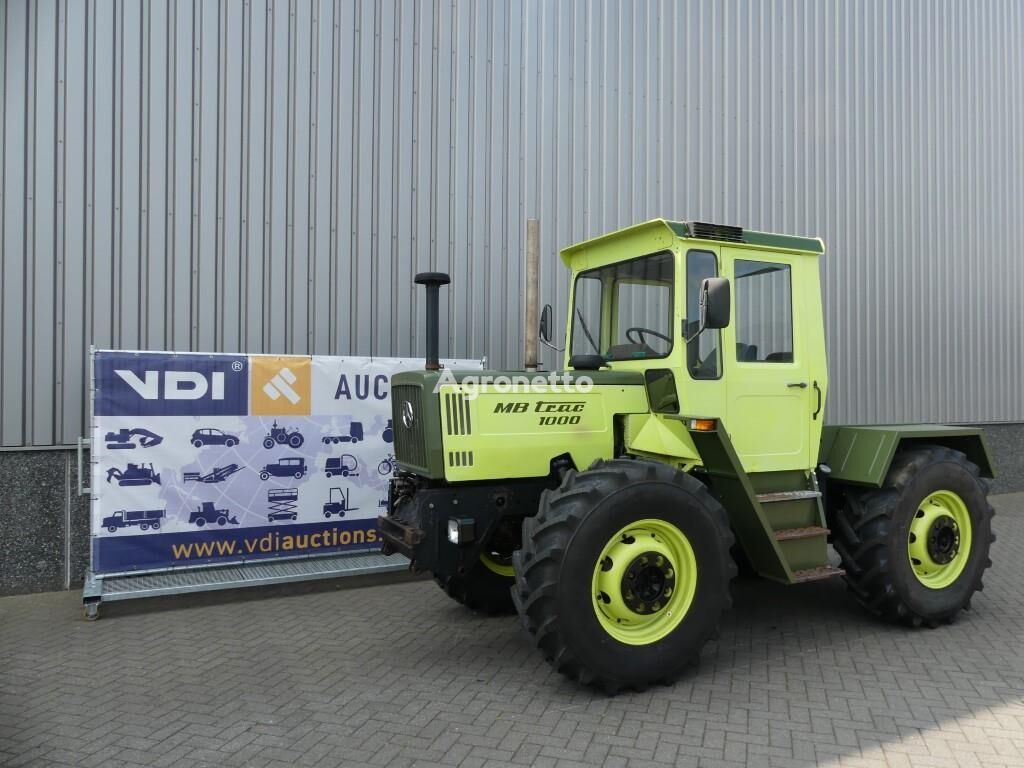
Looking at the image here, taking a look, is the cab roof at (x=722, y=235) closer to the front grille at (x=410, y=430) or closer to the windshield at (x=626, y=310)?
the windshield at (x=626, y=310)

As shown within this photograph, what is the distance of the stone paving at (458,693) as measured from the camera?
3480mm

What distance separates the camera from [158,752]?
11.5 feet

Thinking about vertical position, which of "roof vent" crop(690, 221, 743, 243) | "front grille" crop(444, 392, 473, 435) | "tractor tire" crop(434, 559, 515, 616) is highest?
"roof vent" crop(690, 221, 743, 243)

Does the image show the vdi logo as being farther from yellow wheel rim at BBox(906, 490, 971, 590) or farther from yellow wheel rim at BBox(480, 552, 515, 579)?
yellow wheel rim at BBox(906, 490, 971, 590)

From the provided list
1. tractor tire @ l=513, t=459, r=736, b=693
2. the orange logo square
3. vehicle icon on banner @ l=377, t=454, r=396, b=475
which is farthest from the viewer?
vehicle icon on banner @ l=377, t=454, r=396, b=475

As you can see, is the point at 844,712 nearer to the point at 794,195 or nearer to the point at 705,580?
the point at 705,580

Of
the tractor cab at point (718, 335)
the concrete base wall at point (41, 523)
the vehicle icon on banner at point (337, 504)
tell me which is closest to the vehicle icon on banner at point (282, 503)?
the vehicle icon on banner at point (337, 504)

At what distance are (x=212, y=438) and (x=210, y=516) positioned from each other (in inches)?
24.9

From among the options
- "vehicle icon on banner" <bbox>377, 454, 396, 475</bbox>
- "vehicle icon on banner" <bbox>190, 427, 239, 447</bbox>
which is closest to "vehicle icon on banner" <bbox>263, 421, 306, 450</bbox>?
"vehicle icon on banner" <bbox>190, 427, 239, 447</bbox>

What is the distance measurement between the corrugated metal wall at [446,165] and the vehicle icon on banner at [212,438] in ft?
2.99

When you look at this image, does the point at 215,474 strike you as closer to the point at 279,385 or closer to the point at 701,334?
the point at 279,385

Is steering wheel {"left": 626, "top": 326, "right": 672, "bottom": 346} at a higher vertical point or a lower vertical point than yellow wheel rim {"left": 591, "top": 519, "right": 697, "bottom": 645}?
higher

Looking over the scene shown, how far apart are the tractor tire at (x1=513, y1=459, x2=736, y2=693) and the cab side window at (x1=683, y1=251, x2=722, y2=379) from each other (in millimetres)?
757

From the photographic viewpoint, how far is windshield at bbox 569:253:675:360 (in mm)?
4711
